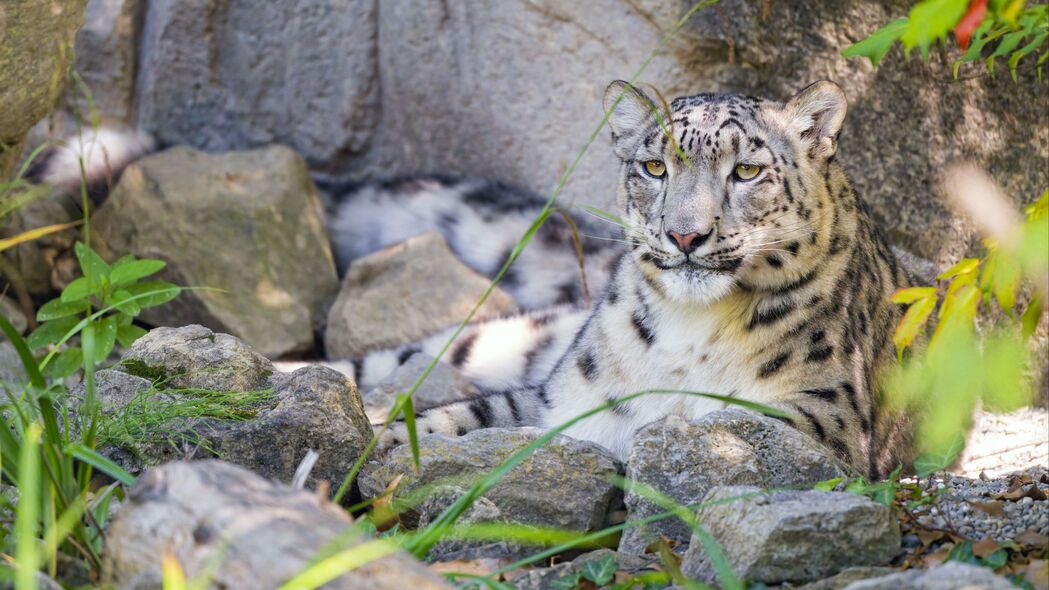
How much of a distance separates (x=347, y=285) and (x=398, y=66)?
50.0 inches

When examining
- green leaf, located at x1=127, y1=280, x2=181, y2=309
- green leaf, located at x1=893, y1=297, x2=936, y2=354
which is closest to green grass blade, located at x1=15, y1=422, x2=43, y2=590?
green leaf, located at x1=893, y1=297, x2=936, y2=354

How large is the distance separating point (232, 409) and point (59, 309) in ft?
5.18

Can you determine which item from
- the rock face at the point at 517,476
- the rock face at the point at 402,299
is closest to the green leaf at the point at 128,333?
the rock face at the point at 402,299

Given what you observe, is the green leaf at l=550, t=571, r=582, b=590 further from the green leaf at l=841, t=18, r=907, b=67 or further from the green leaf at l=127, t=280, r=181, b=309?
the green leaf at l=127, t=280, r=181, b=309

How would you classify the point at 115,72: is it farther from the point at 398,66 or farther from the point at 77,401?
the point at 77,401

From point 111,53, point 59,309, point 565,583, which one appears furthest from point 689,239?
point 111,53

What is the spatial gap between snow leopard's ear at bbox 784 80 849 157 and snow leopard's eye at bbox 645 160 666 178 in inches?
17.6

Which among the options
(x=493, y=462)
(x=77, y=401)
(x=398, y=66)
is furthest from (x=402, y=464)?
(x=398, y=66)

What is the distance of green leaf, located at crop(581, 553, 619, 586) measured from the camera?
2602mm

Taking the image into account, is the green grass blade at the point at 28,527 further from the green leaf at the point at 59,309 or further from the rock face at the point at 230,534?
the green leaf at the point at 59,309

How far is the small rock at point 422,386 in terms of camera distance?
4711mm

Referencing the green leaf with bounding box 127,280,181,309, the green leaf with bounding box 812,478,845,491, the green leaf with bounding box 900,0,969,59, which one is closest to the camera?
the green leaf with bounding box 900,0,969,59

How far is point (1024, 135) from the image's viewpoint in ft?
18.3

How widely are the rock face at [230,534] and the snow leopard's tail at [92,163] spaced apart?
4271mm
